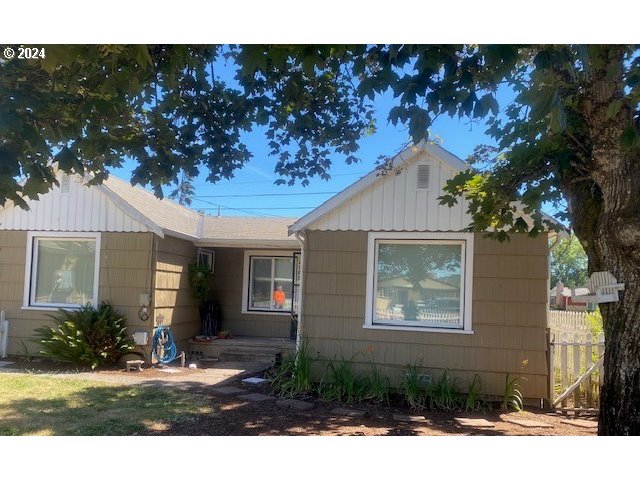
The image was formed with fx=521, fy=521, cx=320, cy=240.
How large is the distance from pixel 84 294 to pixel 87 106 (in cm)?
629

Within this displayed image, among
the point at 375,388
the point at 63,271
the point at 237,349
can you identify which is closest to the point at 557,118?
the point at 375,388

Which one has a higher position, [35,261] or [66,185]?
[66,185]

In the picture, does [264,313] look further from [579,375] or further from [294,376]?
[579,375]

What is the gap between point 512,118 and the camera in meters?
5.82

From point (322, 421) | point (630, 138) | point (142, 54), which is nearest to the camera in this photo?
point (630, 138)

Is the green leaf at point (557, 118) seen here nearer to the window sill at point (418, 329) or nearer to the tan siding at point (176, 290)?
the window sill at point (418, 329)

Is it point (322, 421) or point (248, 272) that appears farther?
point (248, 272)

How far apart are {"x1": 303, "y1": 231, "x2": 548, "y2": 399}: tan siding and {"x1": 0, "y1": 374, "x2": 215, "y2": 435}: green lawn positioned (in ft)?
7.30

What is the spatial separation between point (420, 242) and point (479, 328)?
58.0 inches

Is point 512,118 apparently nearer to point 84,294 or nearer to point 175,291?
point 175,291

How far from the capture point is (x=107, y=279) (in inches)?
366

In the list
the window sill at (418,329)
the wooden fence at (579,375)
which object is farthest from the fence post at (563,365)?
the window sill at (418,329)

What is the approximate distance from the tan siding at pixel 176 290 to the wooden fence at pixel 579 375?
21.4 feet

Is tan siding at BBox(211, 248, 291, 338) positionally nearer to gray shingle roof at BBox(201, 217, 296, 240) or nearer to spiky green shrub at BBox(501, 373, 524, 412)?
gray shingle roof at BBox(201, 217, 296, 240)
